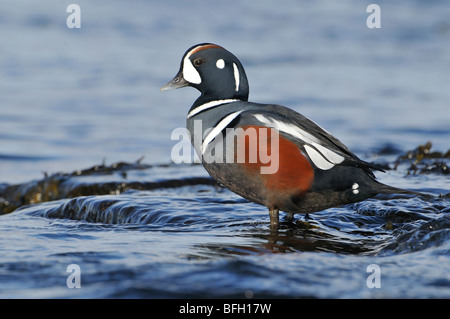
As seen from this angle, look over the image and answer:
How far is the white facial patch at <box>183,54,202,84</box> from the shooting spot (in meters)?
5.35

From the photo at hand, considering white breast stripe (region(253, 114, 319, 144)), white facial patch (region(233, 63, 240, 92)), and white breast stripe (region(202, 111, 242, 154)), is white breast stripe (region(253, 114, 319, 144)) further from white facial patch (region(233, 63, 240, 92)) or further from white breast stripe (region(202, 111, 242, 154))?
white facial patch (region(233, 63, 240, 92))

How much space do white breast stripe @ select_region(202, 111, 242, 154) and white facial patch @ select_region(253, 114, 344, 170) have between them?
18cm

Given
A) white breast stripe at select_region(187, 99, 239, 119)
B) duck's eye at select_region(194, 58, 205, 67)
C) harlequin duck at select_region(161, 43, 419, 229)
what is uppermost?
duck's eye at select_region(194, 58, 205, 67)

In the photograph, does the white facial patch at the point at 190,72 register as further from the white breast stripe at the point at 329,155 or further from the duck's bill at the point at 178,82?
the white breast stripe at the point at 329,155

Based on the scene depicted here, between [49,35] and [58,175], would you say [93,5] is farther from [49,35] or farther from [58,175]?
[58,175]

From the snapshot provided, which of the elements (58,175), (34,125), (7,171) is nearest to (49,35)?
(34,125)

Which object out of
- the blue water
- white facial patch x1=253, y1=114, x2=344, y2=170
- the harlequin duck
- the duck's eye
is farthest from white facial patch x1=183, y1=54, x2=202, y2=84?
the blue water

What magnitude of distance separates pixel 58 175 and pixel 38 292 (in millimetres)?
4435

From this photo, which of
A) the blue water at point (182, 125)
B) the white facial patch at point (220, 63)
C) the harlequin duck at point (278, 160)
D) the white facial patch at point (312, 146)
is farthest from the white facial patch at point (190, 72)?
the blue water at point (182, 125)

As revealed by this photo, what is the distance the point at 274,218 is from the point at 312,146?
673 mm

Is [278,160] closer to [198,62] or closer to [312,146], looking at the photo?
[312,146]

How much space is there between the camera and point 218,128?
190 inches

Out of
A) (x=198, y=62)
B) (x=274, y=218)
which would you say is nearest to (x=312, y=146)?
(x=274, y=218)

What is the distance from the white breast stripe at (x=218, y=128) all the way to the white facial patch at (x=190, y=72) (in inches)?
24.9
